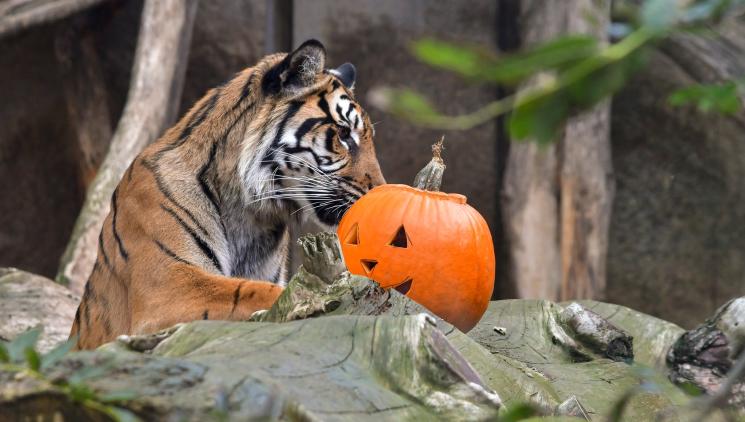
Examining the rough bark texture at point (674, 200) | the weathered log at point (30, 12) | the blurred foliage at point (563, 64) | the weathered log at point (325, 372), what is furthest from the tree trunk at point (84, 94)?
the blurred foliage at point (563, 64)

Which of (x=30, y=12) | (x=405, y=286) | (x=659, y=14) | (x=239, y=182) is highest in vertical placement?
(x=30, y=12)

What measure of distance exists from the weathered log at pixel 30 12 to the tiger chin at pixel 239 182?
2964 millimetres

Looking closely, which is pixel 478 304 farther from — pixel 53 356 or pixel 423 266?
pixel 53 356

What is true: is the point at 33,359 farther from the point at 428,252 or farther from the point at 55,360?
the point at 428,252

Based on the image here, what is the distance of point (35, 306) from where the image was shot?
14.9 ft

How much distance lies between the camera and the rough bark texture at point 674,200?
6941mm

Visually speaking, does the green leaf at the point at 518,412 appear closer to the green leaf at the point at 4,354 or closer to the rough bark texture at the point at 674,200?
the green leaf at the point at 4,354

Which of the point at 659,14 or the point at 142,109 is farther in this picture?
the point at 142,109

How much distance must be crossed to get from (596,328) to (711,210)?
13.9 ft

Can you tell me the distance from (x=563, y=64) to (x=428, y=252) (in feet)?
7.82

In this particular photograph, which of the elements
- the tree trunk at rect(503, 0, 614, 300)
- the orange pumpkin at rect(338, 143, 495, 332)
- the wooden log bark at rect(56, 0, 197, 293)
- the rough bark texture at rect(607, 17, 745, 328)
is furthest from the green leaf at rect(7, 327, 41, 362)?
the rough bark texture at rect(607, 17, 745, 328)

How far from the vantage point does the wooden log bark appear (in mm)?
5301

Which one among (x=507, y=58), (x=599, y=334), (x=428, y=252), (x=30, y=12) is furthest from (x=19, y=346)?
(x=30, y=12)

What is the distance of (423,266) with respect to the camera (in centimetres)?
294
